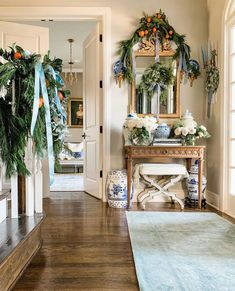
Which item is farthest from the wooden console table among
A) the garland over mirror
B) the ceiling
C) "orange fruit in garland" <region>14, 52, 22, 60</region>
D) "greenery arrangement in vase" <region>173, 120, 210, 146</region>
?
the ceiling

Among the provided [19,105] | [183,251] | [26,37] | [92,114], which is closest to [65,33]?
[26,37]

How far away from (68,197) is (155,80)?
2.11 metres

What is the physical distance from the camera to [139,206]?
11.7 feet

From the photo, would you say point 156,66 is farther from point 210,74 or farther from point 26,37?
point 26,37

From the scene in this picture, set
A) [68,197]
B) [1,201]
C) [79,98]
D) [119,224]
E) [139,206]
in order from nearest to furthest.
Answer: [1,201] → [119,224] → [139,206] → [68,197] → [79,98]

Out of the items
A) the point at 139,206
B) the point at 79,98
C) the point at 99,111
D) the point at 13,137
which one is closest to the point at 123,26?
the point at 99,111

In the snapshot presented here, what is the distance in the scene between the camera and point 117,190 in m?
3.51

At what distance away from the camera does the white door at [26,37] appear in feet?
12.8

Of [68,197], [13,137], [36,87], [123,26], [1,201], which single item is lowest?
[68,197]

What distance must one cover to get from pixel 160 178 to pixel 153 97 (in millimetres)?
1127

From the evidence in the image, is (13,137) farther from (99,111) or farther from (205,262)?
(99,111)

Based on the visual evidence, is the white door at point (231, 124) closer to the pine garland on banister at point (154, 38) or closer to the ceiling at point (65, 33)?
the pine garland on banister at point (154, 38)

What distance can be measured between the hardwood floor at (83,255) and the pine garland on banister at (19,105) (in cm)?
62

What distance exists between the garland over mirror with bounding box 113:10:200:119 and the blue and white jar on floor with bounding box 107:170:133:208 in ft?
3.18
